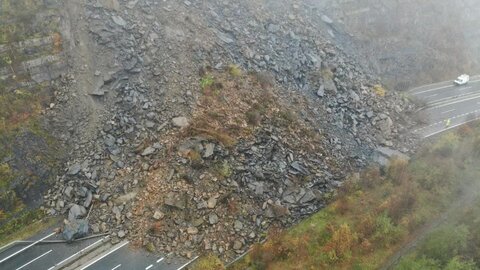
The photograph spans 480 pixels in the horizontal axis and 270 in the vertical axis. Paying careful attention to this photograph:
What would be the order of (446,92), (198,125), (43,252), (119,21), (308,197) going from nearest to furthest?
(43,252) → (308,197) → (198,125) → (119,21) → (446,92)

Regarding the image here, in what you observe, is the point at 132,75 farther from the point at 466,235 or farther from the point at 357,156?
the point at 466,235

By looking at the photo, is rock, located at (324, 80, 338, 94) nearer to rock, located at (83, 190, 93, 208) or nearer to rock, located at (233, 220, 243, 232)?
rock, located at (233, 220, 243, 232)

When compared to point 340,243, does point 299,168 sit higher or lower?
higher

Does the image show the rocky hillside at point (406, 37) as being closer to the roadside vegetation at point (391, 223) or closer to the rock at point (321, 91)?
the rock at point (321, 91)

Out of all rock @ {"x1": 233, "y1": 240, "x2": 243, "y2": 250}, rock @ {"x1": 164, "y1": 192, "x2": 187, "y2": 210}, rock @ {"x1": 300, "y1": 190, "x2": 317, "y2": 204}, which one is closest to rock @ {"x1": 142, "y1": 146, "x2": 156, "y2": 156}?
rock @ {"x1": 164, "y1": 192, "x2": 187, "y2": 210}

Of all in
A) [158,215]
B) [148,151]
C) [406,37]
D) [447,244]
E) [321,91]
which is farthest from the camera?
[406,37]

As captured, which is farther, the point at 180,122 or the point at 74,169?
the point at 180,122

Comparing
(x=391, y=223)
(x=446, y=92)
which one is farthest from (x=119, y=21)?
(x=446, y=92)

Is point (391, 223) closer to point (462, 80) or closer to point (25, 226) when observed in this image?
point (25, 226)
